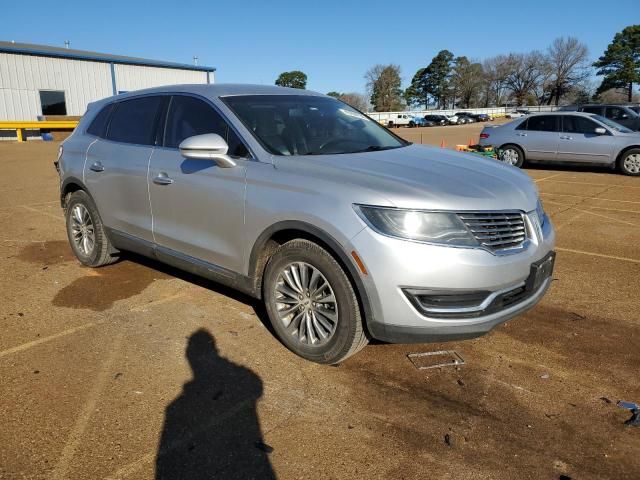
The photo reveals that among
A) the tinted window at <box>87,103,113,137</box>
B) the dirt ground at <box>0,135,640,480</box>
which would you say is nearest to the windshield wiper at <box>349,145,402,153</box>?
the dirt ground at <box>0,135,640,480</box>

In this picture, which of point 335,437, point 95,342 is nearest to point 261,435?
point 335,437

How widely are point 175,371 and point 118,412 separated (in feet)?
1.64

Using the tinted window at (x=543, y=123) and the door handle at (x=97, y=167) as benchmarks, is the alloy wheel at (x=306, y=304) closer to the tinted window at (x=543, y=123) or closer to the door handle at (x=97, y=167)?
the door handle at (x=97, y=167)

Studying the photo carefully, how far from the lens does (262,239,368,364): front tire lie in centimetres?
311

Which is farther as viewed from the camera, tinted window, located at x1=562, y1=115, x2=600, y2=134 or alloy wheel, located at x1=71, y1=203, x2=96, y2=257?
tinted window, located at x1=562, y1=115, x2=600, y2=134

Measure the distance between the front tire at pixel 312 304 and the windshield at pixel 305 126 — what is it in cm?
81

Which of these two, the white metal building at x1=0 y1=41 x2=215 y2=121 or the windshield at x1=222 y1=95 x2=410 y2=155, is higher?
the white metal building at x1=0 y1=41 x2=215 y2=121

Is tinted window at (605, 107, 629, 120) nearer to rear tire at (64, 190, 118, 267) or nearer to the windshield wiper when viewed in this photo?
the windshield wiper

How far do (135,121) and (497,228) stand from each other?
11.0 ft

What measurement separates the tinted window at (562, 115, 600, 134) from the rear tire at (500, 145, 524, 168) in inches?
48.0

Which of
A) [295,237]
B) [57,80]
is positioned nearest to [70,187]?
[295,237]

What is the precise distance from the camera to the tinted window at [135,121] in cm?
448

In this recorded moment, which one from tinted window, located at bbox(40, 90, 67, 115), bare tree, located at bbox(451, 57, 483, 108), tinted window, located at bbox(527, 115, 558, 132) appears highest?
bare tree, located at bbox(451, 57, 483, 108)

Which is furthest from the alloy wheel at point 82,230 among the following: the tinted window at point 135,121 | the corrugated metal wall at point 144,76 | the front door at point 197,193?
the corrugated metal wall at point 144,76
